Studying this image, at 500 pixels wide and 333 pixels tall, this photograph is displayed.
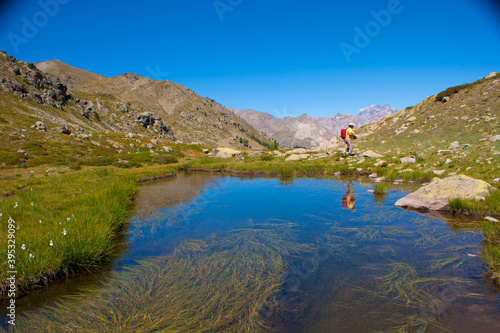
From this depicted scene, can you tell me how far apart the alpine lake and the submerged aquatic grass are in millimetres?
26

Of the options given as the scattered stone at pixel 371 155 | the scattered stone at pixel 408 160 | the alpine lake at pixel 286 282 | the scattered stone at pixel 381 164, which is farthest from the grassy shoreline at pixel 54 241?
the scattered stone at pixel 371 155

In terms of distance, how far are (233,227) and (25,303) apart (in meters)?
6.67

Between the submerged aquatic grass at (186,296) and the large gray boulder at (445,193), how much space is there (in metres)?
7.08

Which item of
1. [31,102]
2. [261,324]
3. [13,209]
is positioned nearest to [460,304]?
[261,324]

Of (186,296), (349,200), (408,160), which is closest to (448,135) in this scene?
(408,160)

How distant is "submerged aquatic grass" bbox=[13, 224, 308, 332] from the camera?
457 centimetres

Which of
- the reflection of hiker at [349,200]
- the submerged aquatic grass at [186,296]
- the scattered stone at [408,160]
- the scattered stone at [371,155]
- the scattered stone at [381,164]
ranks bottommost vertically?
the submerged aquatic grass at [186,296]

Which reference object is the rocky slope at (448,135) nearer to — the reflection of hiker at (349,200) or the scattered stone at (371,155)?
the scattered stone at (371,155)

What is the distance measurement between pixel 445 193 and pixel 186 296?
11687 millimetres

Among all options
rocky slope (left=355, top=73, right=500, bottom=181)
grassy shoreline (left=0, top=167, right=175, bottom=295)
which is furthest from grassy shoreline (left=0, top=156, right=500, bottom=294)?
rocky slope (left=355, top=73, right=500, bottom=181)

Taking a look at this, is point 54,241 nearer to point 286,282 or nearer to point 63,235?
point 63,235

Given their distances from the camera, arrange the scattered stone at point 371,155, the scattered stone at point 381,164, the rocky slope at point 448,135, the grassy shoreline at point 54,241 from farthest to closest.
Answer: the scattered stone at point 371,155 < the scattered stone at point 381,164 < the rocky slope at point 448,135 < the grassy shoreline at point 54,241

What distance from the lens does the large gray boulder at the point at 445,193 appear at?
32.4 ft

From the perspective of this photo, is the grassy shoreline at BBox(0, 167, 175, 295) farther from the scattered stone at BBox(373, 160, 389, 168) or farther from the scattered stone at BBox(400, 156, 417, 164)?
the scattered stone at BBox(400, 156, 417, 164)
